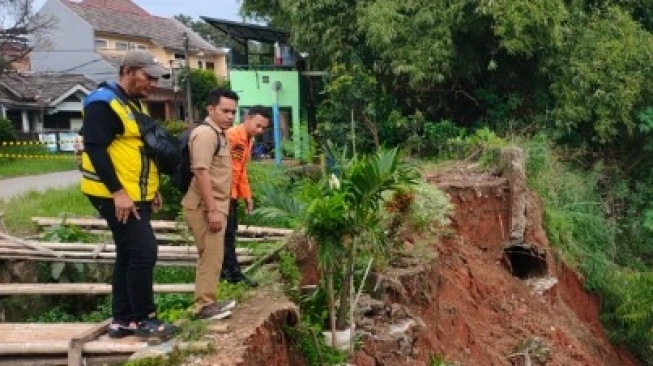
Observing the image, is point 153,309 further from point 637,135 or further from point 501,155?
point 637,135

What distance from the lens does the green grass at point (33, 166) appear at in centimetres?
2215

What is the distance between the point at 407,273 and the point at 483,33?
7.98 meters

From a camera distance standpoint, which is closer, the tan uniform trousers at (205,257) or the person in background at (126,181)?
the person in background at (126,181)

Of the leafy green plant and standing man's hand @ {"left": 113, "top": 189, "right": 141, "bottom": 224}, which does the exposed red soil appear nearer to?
the leafy green plant

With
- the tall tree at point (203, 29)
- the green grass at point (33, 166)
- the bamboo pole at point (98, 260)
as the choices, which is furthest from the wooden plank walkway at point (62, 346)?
the tall tree at point (203, 29)

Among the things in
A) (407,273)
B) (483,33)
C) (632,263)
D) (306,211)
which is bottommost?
(632,263)

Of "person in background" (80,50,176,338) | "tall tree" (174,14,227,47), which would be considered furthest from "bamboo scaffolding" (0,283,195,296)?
"tall tree" (174,14,227,47)

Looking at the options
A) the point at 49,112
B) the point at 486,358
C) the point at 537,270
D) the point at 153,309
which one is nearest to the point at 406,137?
the point at 537,270

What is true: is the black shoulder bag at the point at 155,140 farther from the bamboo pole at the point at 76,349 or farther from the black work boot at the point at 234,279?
the black work boot at the point at 234,279

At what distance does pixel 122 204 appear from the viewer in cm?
457

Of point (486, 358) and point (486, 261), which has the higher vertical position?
point (486, 261)

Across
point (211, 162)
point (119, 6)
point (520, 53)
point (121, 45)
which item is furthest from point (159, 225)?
point (119, 6)

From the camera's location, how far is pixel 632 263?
45.9ft

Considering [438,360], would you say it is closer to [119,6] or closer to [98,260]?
[98,260]
